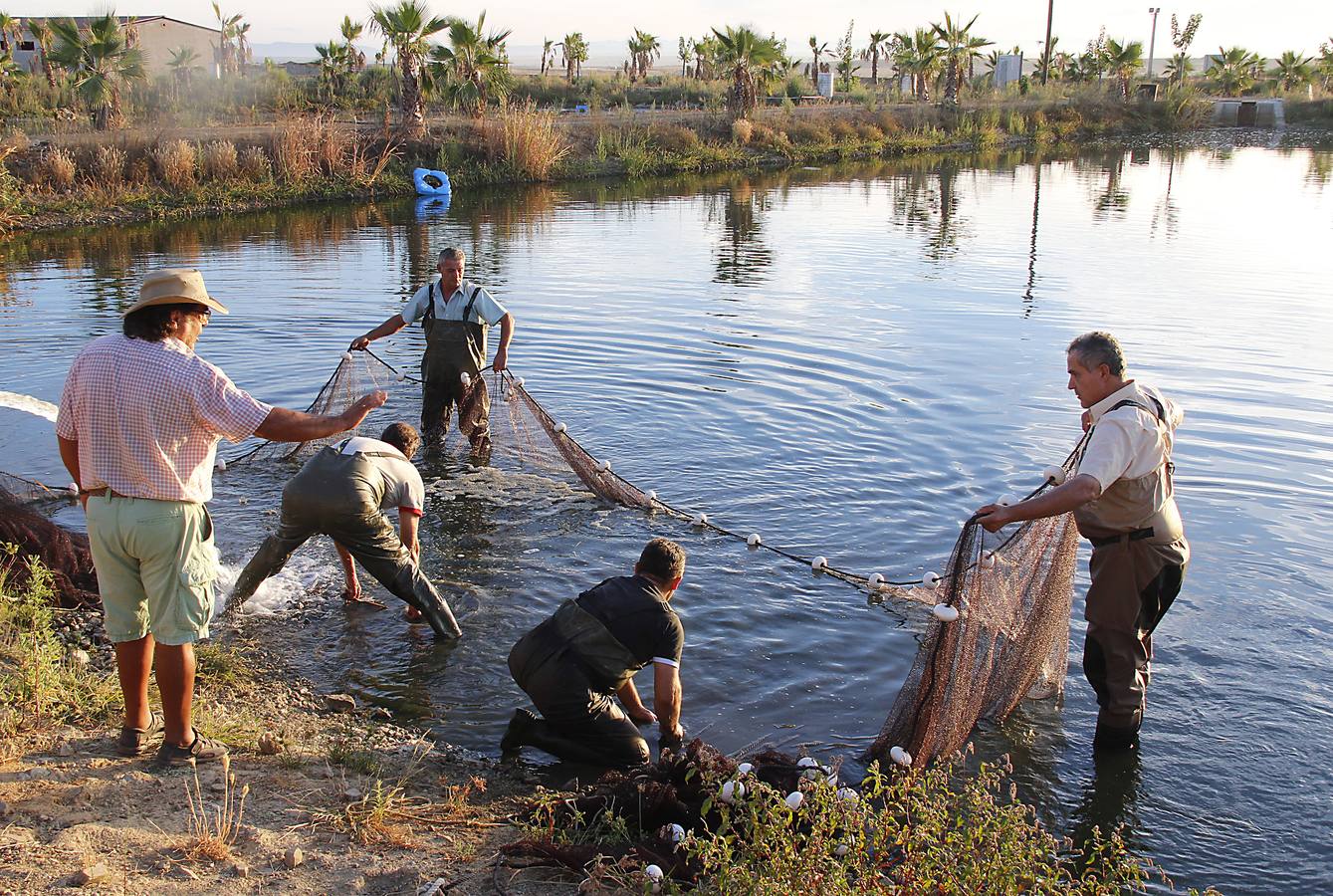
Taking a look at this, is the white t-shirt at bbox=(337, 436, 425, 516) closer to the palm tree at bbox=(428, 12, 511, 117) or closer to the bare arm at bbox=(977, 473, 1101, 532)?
the bare arm at bbox=(977, 473, 1101, 532)

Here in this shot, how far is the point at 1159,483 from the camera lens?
193 inches

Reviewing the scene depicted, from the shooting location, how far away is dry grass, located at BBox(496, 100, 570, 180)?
111 ft

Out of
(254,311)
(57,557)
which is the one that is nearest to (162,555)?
(57,557)

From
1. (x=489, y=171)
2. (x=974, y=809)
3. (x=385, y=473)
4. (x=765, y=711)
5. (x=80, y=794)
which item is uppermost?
(x=489, y=171)

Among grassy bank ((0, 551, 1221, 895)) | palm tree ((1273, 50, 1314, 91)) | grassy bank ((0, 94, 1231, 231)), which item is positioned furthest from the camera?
palm tree ((1273, 50, 1314, 91))

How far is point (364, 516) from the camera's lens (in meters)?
5.88

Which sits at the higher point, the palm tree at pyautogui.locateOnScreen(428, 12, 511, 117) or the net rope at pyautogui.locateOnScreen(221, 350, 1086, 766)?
the palm tree at pyautogui.locateOnScreen(428, 12, 511, 117)

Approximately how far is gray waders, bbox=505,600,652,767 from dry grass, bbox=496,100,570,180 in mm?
30687

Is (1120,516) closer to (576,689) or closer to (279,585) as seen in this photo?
(576,689)

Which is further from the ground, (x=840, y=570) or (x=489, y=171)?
(x=489, y=171)

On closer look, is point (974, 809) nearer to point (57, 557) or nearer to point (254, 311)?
point (57, 557)

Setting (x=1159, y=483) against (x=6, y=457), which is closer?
(x=1159, y=483)

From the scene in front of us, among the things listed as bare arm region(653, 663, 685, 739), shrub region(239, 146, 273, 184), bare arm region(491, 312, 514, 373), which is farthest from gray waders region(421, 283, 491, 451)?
A: shrub region(239, 146, 273, 184)

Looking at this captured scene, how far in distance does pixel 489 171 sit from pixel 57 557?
93.9 feet
